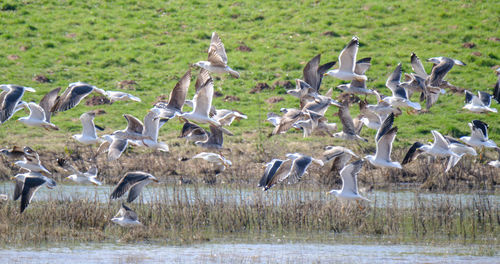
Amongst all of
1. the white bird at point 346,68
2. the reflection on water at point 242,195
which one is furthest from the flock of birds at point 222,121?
the reflection on water at point 242,195

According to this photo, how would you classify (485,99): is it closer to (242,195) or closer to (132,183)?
(242,195)

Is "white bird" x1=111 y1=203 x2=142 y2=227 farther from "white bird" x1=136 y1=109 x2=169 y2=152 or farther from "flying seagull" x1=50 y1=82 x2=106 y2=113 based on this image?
"flying seagull" x1=50 y1=82 x2=106 y2=113

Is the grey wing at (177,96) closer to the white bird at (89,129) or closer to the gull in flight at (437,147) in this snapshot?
the white bird at (89,129)

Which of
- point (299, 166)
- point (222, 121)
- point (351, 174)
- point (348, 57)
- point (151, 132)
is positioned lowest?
point (351, 174)

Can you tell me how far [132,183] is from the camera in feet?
46.2

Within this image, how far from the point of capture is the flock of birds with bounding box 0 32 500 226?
45.6ft

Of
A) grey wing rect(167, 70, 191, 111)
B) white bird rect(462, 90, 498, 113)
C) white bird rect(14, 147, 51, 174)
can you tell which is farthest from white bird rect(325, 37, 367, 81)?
white bird rect(14, 147, 51, 174)

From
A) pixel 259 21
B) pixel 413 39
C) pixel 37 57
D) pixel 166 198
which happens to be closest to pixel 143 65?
pixel 37 57

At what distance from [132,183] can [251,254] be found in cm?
278

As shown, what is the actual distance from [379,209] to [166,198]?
4229 mm

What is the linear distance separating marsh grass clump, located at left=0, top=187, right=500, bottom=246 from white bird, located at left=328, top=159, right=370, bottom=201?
426mm

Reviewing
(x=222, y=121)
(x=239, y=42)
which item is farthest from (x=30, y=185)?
(x=239, y=42)

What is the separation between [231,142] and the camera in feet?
72.4

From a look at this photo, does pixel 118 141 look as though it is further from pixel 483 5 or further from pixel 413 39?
pixel 483 5
